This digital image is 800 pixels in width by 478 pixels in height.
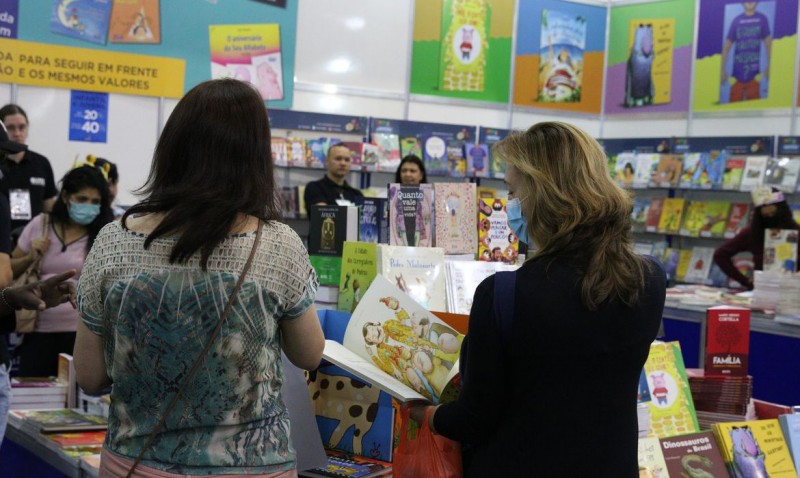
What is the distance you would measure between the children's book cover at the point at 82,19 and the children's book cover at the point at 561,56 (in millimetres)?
4412

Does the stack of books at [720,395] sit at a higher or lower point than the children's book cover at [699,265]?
lower

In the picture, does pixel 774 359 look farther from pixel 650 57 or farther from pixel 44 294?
pixel 650 57

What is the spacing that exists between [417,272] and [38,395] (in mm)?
1605

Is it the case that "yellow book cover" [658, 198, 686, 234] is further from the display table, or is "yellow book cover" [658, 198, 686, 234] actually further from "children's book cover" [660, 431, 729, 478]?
"children's book cover" [660, 431, 729, 478]

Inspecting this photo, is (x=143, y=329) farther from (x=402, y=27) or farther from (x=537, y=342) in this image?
(x=402, y=27)

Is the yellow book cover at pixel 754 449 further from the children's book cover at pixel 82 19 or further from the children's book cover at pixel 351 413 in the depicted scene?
the children's book cover at pixel 82 19

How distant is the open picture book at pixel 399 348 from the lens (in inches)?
78.2

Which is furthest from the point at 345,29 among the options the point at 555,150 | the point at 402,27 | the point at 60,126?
the point at 555,150

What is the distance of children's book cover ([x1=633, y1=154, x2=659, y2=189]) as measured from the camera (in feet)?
28.3

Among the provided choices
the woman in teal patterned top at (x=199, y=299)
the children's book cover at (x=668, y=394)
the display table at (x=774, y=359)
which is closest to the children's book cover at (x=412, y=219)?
the children's book cover at (x=668, y=394)

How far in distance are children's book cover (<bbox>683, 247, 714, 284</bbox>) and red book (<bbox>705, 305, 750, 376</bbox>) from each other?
5726mm

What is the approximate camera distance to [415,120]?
28.6 ft

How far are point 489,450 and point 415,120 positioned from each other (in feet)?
23.5

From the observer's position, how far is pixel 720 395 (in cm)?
289
